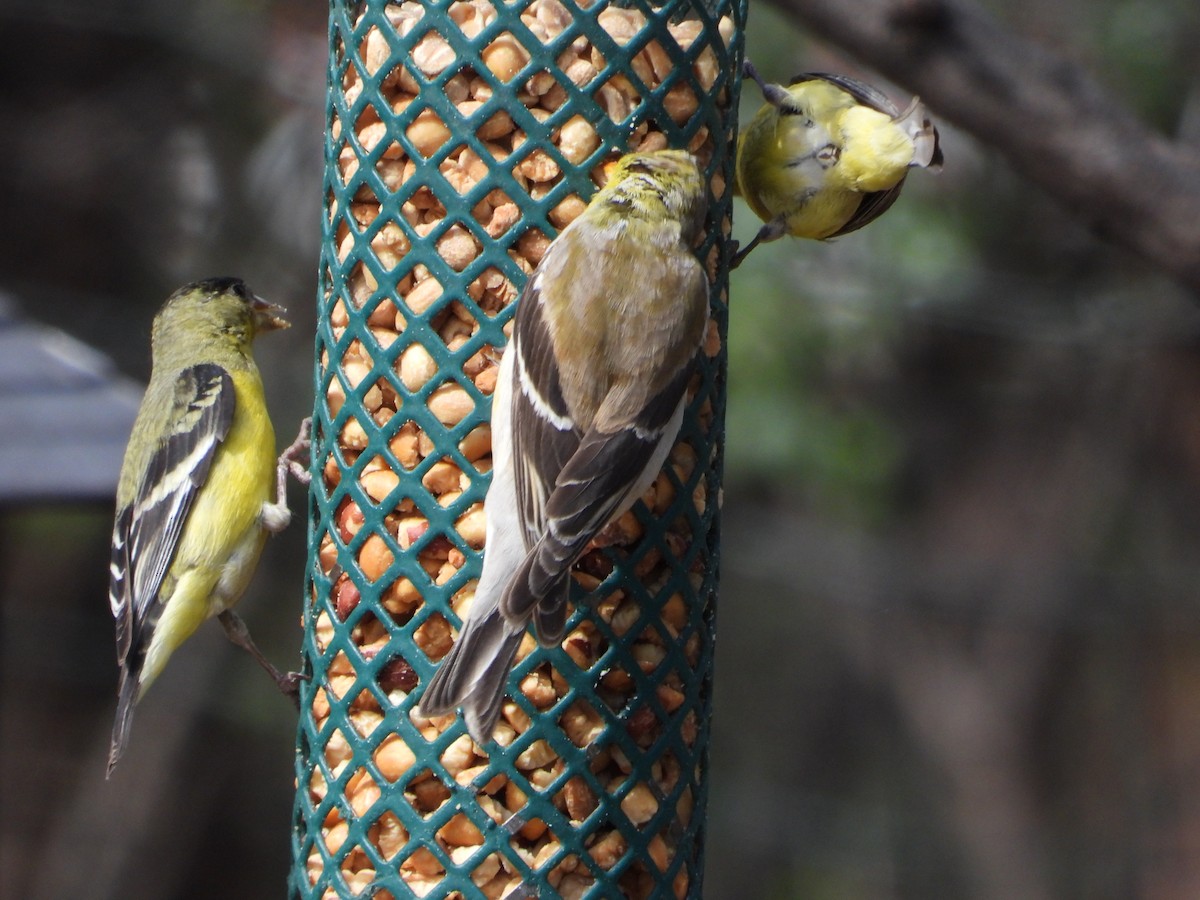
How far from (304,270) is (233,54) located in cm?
114

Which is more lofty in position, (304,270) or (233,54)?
(233,54)

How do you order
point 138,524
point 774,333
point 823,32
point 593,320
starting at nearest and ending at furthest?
point 593,320 → point 138,524 → point 823,32 → point 774,333

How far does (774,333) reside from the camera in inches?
288

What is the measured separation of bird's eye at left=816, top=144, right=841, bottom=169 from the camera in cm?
→ 361

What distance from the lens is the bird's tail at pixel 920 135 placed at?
361 cm

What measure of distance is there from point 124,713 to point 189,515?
47 centimetres

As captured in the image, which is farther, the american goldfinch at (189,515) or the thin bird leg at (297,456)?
the american goldfinch at (189,515)

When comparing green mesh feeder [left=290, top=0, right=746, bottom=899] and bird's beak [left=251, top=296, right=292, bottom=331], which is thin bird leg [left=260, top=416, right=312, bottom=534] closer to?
bird's beak [left=251, top=296, right=292, bottom=331]

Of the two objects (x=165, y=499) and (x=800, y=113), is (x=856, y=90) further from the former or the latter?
(x=165, y=499)

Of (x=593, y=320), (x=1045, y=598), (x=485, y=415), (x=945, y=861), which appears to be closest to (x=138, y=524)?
(x=485, y=415)

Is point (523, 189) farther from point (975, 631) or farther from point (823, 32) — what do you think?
point (975, 631)

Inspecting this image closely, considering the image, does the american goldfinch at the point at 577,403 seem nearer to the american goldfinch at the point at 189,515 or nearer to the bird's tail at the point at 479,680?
the bird's tail at the point at 479,680

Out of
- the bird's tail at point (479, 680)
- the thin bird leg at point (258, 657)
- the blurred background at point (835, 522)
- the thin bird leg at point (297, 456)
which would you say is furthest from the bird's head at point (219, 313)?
the blurred background at point (835, 522)

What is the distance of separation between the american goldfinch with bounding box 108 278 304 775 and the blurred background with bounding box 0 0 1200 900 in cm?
379
